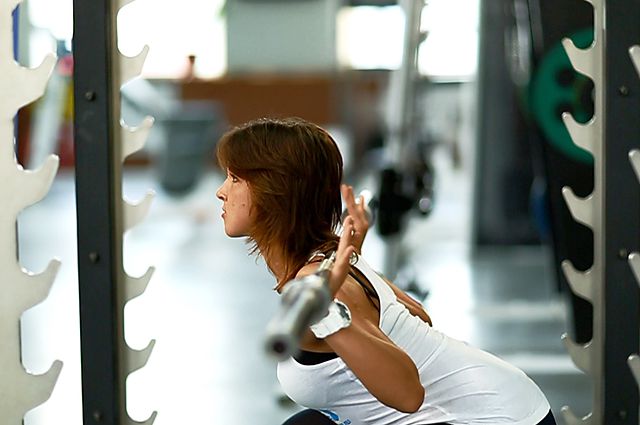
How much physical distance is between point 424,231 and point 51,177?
6.35 metres

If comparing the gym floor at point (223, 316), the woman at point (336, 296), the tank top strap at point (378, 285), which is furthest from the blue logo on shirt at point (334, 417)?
the gym floor at point (223, 316)

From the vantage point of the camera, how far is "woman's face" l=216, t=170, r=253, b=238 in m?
1.60

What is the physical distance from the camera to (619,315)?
179 cm

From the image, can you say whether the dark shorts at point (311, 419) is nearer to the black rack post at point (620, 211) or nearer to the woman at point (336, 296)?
the woman at point (336, 296)

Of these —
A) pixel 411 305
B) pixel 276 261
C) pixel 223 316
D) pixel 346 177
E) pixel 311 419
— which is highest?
pixel 276 261

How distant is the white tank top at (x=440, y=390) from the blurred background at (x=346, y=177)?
72 centimetres

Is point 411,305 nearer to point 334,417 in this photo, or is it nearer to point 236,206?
point 334,417

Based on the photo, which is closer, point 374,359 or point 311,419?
point 374,359

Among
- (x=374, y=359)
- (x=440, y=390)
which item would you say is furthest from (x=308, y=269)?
(x=440, y=390)

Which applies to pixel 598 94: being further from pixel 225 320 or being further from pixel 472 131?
pixel 472 131

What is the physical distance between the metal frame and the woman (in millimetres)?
207

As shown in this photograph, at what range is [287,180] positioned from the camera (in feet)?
5.20

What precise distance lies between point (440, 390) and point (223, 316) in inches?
128

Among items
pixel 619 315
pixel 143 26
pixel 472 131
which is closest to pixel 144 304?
pixel 472 131
